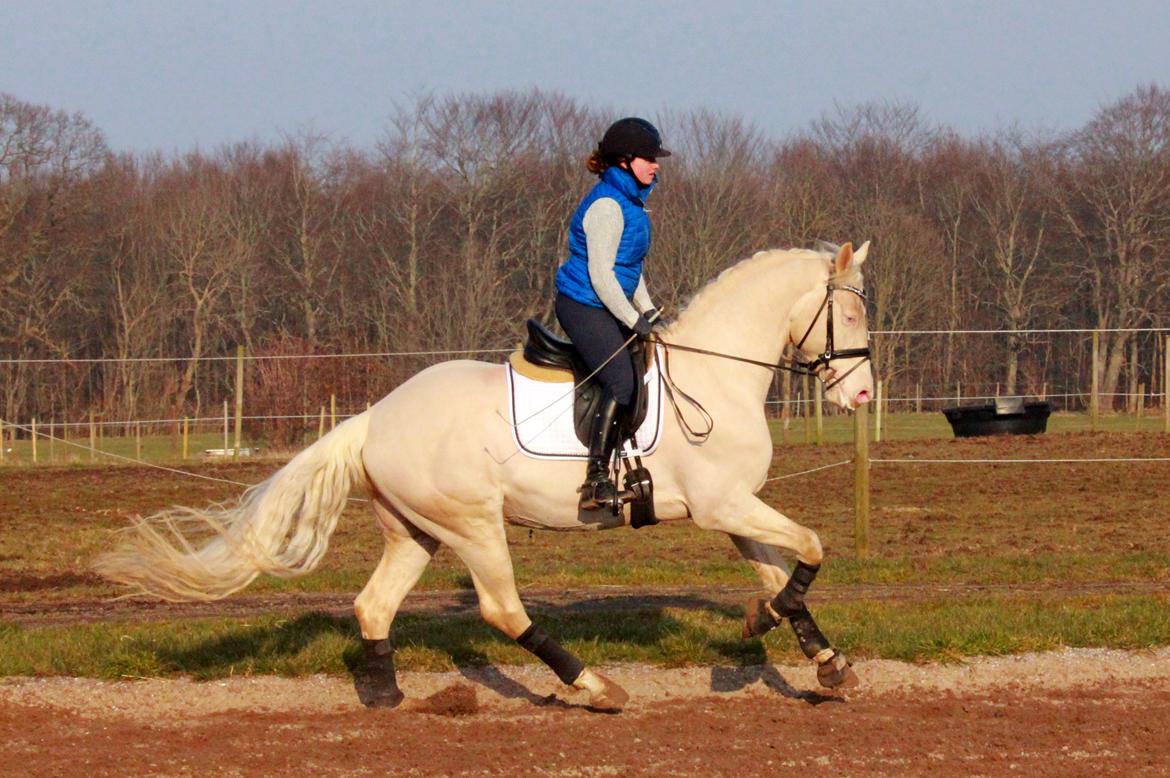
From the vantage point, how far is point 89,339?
5312 centimetres

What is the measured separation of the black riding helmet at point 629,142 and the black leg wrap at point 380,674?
109 inches

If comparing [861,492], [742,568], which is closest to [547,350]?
[742,568]

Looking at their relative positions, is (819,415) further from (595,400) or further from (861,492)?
(595,400)

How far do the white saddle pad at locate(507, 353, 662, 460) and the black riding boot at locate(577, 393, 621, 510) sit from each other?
92 millimetres

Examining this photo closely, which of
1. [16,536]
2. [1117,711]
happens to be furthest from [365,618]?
[16,536]

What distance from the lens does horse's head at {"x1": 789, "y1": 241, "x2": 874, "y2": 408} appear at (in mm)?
7395

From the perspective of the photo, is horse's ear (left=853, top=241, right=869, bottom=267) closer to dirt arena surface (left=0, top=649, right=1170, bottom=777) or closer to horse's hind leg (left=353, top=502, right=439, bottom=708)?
dirt arena surface (left=0, top=649, right=1170, bottom=777)

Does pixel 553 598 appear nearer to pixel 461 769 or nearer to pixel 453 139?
pixel 461 769

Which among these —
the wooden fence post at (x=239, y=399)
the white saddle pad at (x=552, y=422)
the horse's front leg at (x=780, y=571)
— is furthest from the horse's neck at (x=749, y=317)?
the wooden fence post at (x=239, y=399)

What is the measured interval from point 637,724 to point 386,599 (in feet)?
5.08

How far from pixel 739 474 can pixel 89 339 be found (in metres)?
50.1

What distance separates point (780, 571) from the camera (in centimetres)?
723

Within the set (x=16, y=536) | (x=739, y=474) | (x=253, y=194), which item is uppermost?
(x=253, y=194)

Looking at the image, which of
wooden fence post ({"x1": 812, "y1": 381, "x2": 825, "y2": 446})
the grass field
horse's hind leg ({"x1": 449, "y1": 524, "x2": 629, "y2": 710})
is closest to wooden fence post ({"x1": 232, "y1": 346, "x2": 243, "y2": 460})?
the grass field
